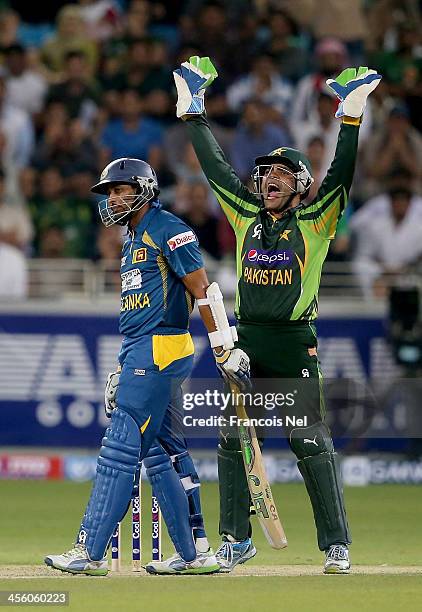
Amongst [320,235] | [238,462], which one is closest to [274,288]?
[320,235]

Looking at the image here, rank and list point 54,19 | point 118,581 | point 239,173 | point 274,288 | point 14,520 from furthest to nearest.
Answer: point 54,19, point 239,173, point 14,520, point 274,288, point 118,581

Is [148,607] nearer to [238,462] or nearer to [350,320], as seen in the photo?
[238,462]

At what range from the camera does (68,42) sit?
1531 centimetres

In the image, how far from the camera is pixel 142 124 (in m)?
14.4

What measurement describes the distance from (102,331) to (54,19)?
16.0ft

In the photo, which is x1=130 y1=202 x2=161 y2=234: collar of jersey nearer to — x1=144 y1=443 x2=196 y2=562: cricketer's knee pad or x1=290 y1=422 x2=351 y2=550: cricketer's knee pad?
x1=144 y1=443 x2=196 y2=562: cricketer's knee pad

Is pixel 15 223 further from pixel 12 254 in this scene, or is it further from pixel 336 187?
pixel 336 187

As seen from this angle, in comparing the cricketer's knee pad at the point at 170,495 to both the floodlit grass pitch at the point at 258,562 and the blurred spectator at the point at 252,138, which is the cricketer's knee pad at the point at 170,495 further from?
the blurred spectator at the point at 252,138

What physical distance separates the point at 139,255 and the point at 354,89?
4.42ft

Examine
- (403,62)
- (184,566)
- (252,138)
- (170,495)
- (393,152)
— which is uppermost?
(403,62)

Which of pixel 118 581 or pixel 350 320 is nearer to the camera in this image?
pixel 118 581

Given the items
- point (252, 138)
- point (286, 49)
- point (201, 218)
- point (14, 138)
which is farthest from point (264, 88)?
point (14, 138)

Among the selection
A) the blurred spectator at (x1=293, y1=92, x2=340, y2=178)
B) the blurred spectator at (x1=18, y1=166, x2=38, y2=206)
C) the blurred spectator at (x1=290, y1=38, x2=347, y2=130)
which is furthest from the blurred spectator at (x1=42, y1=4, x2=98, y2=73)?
the blurred spectator at (x1=293, y1=92, x2=340, y2=178)

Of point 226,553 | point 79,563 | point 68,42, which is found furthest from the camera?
point 68,42
